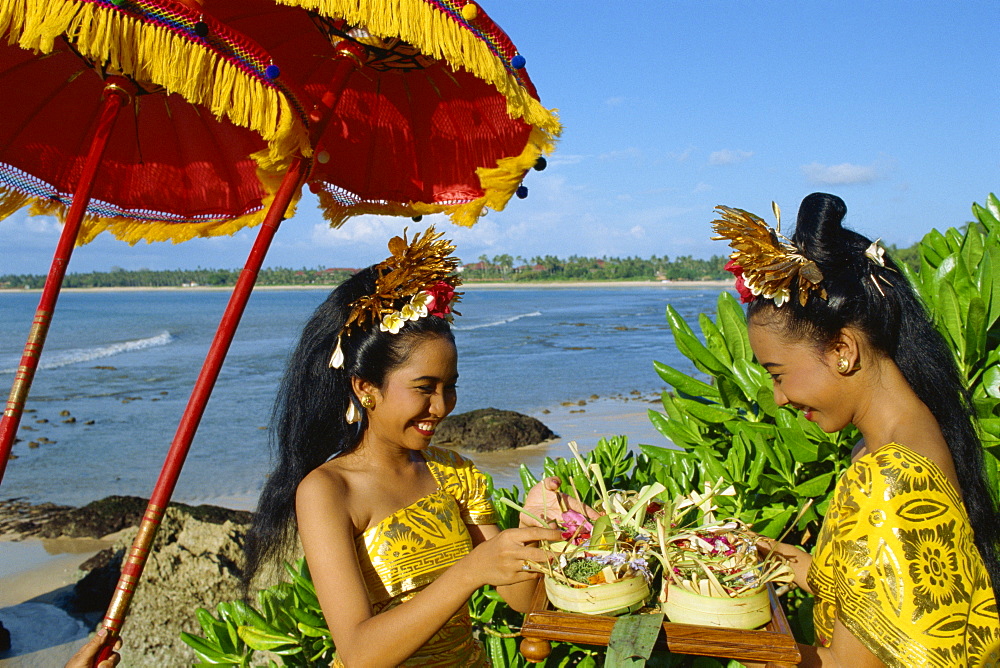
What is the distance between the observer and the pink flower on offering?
76.2 inches

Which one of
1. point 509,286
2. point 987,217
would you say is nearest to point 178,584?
point 987,217

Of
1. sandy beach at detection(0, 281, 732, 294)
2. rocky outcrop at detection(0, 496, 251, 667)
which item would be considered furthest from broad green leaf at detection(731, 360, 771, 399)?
sandy beach at detection(0, 281, 732, 294)

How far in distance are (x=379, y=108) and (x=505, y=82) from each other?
1.13 metres

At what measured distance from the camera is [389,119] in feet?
10.5

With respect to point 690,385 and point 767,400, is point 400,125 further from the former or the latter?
point 767,400

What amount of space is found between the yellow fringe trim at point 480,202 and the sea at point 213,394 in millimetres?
667

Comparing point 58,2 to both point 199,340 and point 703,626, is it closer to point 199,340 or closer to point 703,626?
point 703,626

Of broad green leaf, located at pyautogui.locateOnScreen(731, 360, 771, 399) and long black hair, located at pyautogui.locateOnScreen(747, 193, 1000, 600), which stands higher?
long black hair, located at pyautogui.locateOnScreen(747, 193, 1000, 600)

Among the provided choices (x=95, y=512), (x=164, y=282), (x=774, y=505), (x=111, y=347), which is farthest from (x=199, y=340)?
(x=164, y=282)

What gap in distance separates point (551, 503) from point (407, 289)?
0.75 metres

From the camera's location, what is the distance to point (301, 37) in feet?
9.97

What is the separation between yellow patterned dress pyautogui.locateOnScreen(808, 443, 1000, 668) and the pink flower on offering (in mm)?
592

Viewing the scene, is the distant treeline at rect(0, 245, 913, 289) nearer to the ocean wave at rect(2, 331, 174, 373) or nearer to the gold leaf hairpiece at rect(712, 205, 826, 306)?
the ocean wave at rect(2, 331, 174, 373)

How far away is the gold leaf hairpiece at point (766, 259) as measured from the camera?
1.87 meters
